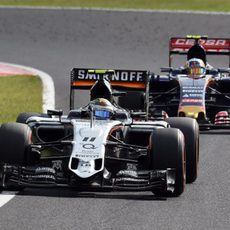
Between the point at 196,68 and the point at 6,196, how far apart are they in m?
9.59

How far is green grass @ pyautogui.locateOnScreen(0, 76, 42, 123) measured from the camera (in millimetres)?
19734

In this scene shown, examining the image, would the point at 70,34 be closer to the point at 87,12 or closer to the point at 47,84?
the point at 87,12

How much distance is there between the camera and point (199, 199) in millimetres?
10961

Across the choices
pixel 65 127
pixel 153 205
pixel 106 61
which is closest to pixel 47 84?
pixel 106 61

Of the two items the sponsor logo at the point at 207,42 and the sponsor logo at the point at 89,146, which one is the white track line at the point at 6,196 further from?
the sponsor logo at the point at 207,42

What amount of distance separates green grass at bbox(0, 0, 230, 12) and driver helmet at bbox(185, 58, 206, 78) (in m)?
14.7

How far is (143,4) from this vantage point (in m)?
36.5

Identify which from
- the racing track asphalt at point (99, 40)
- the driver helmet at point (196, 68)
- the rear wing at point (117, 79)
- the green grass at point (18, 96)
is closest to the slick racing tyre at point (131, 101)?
the rear wing at point (117, 79)

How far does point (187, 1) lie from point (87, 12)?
494 centimetres

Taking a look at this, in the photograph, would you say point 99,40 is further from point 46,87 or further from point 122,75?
point 122,75

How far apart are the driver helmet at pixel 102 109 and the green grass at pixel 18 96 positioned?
5.95 metres

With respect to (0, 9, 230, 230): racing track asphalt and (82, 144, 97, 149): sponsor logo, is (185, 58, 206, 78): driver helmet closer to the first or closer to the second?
(0, 9, 230, 230): racing track asphalt

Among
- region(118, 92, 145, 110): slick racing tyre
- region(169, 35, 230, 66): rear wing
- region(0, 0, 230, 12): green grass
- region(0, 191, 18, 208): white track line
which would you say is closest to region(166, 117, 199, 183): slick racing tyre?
region(0, 191, 18, 208): white track line

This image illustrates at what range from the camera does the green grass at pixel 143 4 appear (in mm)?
35469
